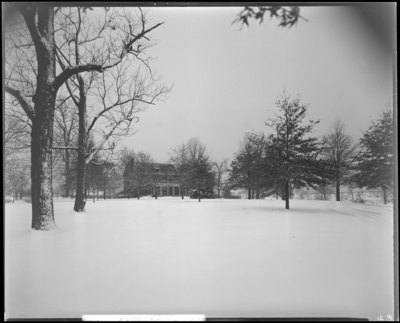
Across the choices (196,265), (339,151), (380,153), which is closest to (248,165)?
(339,151)

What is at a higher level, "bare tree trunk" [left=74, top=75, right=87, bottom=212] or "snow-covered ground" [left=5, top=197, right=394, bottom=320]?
"bare tree trunk" [left=74, top=75, right=87, bottom=212]

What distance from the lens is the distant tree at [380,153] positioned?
3.43 metres

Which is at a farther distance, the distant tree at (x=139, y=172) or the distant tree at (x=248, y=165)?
the distant tree at (x=248, y=165)

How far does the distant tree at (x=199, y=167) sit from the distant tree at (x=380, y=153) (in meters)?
2.72

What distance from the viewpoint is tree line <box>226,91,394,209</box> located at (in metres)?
3.52

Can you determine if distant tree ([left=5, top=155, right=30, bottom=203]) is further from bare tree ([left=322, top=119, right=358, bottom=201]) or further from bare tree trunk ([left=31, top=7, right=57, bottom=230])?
bare tree ([left=322, top=119, right=358, bottom=201])

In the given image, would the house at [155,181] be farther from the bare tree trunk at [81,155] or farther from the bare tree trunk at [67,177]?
the bare tree trunk at [67,177]

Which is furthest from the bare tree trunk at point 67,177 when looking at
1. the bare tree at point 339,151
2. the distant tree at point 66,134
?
the bare tree at point 339,151

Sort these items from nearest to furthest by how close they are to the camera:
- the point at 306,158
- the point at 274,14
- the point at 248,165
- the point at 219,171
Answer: the point at 274,14
the point at 219,171
the point at 248,165
the point at 306,158

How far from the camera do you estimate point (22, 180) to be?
3.46 meters

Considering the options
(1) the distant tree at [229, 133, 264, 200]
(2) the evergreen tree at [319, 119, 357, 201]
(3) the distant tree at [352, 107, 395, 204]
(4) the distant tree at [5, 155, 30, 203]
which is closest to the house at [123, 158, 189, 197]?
(1) the distant tree at [229, 133, 264, 200]

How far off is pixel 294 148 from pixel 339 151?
147cm

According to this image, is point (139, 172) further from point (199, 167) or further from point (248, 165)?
point (248, 165)

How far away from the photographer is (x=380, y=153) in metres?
3.49
